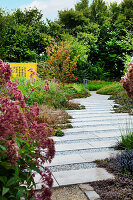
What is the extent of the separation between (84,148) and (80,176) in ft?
3.89

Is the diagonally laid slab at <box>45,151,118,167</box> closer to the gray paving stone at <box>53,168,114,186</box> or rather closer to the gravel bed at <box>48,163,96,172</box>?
the gravel bed at <box>48,163,96,172</box>

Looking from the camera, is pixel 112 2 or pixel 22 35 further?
pixel 112 2

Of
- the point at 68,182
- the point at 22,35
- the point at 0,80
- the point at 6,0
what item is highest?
the point at 6,0

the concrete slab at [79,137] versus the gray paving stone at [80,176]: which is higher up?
the concrete slab at [79,137]

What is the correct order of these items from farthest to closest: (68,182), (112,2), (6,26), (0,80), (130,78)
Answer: (112,2) → (6,26) → (68,182) → (130,78) → (0,80)

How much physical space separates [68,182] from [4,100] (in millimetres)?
1511

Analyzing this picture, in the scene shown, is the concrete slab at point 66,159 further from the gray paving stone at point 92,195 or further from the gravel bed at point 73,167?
the gray paving stone at point 92,195

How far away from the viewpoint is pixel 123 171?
9.50 ft

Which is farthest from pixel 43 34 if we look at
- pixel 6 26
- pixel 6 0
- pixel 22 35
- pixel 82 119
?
pixel 82 119

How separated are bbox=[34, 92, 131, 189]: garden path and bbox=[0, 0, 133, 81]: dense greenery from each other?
27.7 feet

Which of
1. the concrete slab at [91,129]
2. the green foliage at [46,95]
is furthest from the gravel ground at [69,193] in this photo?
the green foliage at [46,95]

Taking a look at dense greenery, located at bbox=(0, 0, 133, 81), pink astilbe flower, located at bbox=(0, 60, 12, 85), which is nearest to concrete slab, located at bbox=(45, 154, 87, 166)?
pink astilbe flower, located at bbox=(0, 60, 12, 85)

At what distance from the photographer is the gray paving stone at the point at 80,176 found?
2664mm

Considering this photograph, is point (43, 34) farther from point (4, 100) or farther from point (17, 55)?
point (4, 100)
